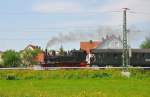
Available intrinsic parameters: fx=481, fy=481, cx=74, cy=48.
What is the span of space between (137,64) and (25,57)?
64.7 m

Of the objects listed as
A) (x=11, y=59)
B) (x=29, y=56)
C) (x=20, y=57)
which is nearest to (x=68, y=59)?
(x=11, y=59)

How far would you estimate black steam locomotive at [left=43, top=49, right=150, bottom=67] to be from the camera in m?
63.9

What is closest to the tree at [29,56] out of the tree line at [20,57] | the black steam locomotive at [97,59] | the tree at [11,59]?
the tree line at [20,57]

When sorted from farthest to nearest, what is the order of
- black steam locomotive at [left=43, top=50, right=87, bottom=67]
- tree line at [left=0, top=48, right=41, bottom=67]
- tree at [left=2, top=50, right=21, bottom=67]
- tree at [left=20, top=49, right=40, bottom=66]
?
tree at [left=20, top=49, right=40, bottom=66], tree line at [left=0, top=48, right=41, bottom=67], tree at [left=2, top=50, right=21, bottom=67], black steam locomotive at [left=43, top=50, right=87, bottom=67]

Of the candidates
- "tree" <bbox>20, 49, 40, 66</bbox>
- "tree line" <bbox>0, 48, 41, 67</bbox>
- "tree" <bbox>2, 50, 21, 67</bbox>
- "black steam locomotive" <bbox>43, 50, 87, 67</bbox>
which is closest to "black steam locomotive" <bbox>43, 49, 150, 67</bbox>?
"black steam locomotive" <bbox>43, 50, 87, 67</bbox>

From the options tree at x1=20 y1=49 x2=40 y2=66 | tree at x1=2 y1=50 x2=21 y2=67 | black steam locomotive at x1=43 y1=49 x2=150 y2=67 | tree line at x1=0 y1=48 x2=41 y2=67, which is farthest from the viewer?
tree at x1=20 y1=49 x2=40 y2=66

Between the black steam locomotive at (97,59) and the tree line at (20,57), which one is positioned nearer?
the black steam locomotive at (97,59)

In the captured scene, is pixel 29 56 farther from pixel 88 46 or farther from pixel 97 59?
pixel 97 59

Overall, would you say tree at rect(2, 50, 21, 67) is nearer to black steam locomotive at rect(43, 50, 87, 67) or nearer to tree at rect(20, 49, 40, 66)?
tree at rect(20, 49, 40, 66)

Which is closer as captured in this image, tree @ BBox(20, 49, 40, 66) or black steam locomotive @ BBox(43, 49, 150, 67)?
black steam locomotive @ BBox(43, 49, 150, 67)

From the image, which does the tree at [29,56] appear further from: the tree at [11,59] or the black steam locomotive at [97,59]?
the black steam locomotive at [97,59]

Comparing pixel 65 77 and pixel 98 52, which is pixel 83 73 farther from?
pixel 98 52

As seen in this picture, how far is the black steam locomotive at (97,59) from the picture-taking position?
63.9 metres

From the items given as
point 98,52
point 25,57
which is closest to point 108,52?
point 98,52
